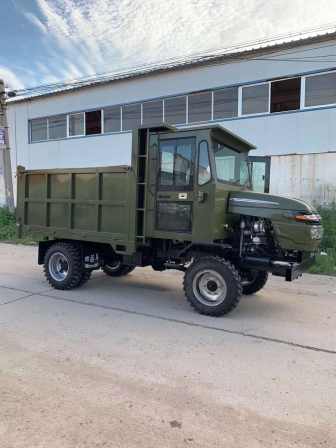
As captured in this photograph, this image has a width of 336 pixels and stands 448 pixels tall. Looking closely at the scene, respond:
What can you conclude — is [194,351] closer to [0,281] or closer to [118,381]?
[118,381]

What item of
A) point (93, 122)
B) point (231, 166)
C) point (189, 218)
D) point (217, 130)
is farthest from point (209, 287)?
point (93, 122)

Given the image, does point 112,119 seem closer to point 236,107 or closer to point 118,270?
point 236,107

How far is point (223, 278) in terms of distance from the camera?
5121mm

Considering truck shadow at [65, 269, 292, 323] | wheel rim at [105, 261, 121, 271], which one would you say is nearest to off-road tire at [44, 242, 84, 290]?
truck shadow at [65, 269, 292, 323]

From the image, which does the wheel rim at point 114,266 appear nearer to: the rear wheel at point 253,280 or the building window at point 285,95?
the rear wheel at point 253,280

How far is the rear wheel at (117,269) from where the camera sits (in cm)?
754

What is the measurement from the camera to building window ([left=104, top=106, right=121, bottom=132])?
51.2ft

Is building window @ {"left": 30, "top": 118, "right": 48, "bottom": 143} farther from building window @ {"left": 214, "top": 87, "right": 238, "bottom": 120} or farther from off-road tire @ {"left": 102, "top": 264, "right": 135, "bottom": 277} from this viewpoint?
off-road tire @ {"left": 102, "top": 264, "right": 135, "bottom": 277}

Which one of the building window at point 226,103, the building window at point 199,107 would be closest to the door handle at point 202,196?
the building window at point 226,103

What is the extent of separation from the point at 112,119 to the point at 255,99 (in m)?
6.30

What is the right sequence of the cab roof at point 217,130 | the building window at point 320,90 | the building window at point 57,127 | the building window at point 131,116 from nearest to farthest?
the cab roof at point 217,130, the building window at point 320,90, the building window at point 131,116, the building window at point 57,127

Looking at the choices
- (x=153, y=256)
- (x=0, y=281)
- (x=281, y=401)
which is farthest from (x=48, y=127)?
(x=281, y=401)

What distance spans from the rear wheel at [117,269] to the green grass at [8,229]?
6254 millimetres

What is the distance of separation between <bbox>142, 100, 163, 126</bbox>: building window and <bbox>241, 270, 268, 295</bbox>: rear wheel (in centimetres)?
977
